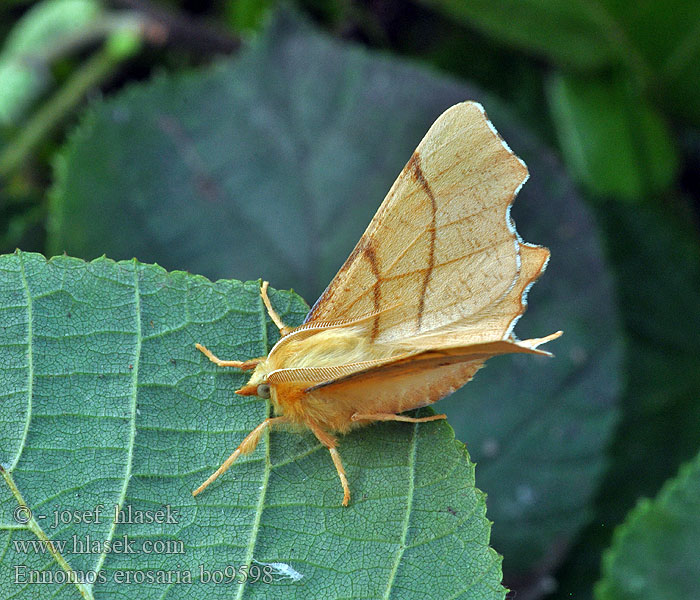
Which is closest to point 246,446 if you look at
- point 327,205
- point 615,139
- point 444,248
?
point 444,248

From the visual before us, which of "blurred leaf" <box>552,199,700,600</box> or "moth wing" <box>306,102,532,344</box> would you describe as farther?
"blurred leaf" <box>552,199,700,600</box>

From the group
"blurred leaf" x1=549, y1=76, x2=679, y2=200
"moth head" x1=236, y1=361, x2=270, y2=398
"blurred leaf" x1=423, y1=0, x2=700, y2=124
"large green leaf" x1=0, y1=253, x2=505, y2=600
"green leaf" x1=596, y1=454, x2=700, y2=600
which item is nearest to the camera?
"large green leaf" x1=0, y1=253, x2=505, y2=600

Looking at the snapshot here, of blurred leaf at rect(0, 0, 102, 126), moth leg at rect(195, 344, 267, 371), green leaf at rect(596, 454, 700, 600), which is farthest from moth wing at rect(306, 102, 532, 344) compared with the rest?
blurred leaf at rect(0, 0, 102, 126)

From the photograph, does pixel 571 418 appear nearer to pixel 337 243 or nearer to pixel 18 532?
pixel 337 243

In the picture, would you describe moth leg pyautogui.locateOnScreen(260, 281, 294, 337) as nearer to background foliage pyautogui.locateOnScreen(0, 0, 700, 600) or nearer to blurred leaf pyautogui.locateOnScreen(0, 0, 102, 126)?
background foliage pyautogui.locateOnScreen(0, 0, 700, 600)

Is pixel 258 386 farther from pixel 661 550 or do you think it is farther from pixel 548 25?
pixel 548 25

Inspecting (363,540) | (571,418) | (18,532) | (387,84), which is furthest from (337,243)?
(18,532)
